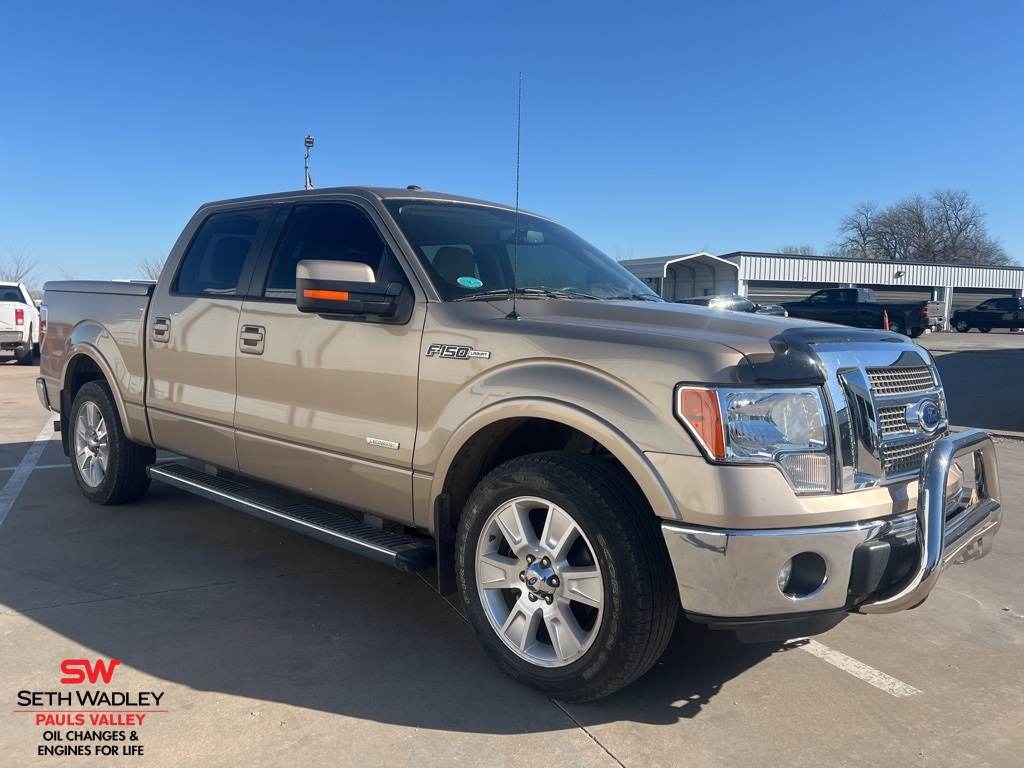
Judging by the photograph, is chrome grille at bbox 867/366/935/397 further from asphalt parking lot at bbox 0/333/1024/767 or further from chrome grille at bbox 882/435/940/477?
asphalt parking lot at bbox 0/333/1024/767

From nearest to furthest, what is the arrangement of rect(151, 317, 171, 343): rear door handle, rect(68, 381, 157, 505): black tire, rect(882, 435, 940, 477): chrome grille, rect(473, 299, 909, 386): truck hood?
rect(473, 299, 909, 386): truck hood, rect(882, 435, 940, 477): chrome grille, rect(151, 317, 171, 343): rear door handle, rect(68, 381, 157, 505): black tire

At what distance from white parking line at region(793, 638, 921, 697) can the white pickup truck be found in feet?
56.3

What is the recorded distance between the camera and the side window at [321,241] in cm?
388

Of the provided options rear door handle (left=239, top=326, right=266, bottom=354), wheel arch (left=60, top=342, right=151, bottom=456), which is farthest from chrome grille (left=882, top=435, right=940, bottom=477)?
wheel arch (left=60, top=342, right=151, bottom=456)

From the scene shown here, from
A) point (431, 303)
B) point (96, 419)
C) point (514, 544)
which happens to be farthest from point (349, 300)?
point (96, 419)

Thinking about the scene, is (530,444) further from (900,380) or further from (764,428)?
(900,380)

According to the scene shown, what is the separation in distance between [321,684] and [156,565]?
1789 mm

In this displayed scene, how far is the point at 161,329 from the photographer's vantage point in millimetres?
4777

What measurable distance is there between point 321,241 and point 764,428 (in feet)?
8.23

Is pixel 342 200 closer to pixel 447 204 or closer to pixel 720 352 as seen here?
pixel 447 204

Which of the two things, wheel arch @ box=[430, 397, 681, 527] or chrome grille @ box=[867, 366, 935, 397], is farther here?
chrome grille @ box=[867, 366, 935, 397]

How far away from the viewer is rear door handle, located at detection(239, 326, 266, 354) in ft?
13.2

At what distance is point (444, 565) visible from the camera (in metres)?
3.29

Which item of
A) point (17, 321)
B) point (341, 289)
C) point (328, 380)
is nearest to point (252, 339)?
point (328, 380)
